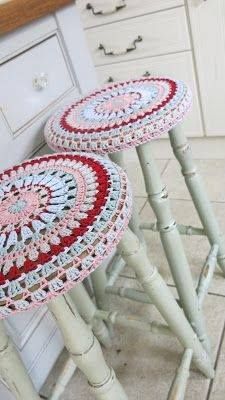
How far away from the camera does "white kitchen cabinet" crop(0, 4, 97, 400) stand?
0.64m

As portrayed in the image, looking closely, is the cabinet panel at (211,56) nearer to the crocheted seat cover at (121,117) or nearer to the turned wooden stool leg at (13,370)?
the crocheted seat cover at (121,117)

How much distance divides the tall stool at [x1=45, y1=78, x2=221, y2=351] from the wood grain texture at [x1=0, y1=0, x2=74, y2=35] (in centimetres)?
17

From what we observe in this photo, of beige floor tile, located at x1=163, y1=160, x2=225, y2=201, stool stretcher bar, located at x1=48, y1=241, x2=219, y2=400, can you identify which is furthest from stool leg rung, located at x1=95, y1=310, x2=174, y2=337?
beige floor tile, located at x1=163, y1=160, x2=225, y2=201

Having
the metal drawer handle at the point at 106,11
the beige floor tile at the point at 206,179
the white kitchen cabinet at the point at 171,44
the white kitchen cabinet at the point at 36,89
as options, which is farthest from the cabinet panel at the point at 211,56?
the white kitchen cabinet at the point at 36,89

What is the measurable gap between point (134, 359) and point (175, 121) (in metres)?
0.57

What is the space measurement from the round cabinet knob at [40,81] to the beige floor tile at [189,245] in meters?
0.60

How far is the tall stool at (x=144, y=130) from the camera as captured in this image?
0.55 m

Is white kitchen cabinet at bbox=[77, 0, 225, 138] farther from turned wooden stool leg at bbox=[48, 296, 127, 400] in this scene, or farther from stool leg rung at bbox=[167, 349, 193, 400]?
turned wooden stool leg at bbox=[48, 296, 127, 400]

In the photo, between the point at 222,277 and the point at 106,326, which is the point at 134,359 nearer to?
the point at 106,326

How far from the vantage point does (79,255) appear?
1.16 ft

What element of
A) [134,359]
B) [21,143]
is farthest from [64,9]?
[134,359]

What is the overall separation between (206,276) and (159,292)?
299mm

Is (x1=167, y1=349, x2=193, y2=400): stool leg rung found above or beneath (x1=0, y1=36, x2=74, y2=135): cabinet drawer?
beneath

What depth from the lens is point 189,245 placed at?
1.10m
